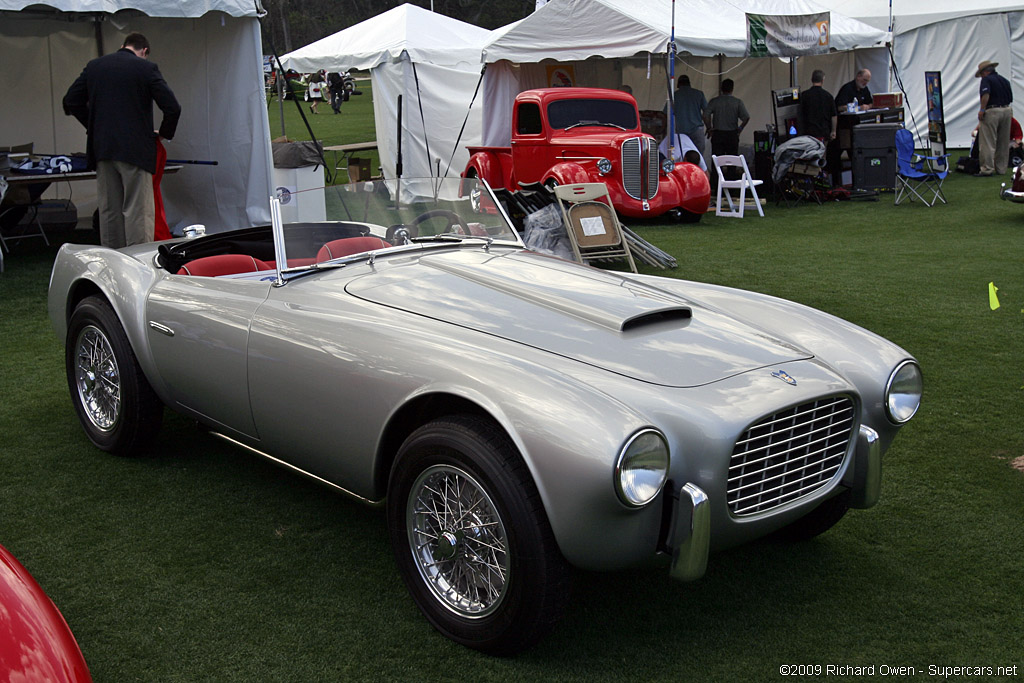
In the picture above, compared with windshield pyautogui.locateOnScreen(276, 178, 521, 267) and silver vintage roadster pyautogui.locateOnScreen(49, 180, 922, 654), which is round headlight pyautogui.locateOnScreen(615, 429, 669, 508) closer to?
silver vintage roadster pyautogui.locateOnScreen(49, 180, 922, 654)

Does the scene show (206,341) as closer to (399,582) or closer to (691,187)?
(399,582)

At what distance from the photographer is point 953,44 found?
18.9 m

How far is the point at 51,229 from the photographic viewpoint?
37.1ft

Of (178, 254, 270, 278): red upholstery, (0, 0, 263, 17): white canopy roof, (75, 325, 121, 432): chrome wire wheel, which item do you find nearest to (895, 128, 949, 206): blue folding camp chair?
(0, 0, 263, 17): white canopy roof

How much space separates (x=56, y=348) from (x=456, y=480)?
176 inches

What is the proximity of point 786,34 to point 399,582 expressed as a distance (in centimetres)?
1237

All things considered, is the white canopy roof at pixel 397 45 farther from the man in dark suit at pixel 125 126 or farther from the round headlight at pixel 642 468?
the round headlight at pixel 642 468

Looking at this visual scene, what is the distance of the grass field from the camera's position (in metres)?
2.79

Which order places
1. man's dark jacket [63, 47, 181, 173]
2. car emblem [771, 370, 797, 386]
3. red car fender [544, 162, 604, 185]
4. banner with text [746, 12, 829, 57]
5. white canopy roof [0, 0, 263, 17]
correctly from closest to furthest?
car emblem [771, 370, 797, 386] < man's dark jacket [63, 47, 181, 173] < white canopy roof [0, 0, 263, 17] < red car fender [544, 162, 604, 185] < banner with text [746, 12, 829, 57]

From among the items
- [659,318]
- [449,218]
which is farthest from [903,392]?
[449,218]

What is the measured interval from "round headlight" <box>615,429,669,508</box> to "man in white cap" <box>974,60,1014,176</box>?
15771 millimetres

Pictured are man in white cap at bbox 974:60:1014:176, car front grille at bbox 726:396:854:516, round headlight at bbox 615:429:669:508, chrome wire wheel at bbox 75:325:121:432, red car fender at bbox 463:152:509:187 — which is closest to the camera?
round headlight at bbox 615:429:669:508

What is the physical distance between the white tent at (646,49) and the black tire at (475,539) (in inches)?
415

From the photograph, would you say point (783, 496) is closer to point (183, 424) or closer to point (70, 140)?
point (183, 424)
